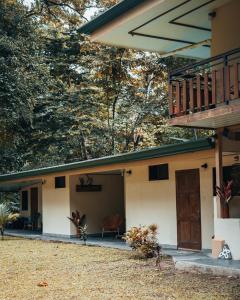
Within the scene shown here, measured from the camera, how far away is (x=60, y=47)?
28.1 m

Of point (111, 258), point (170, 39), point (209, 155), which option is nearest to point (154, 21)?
point (170, 39)

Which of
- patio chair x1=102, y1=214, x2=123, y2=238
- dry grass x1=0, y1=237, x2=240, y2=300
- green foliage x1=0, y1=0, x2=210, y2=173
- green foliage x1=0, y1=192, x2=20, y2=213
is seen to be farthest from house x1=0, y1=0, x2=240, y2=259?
green foliage x1=0, y1=192, x2=20, y2=213

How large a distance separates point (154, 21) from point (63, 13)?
521 inches

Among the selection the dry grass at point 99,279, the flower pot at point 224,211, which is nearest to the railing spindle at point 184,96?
the flower pot at point 224,211

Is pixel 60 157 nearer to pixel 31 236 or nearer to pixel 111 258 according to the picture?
pixel 31 236

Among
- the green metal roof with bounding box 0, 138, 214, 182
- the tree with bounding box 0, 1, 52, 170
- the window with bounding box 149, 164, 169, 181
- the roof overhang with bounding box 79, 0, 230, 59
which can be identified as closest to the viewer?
the roof overhang with bounding box 79, 0, 230, 59

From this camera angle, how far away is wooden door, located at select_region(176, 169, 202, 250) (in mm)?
12992

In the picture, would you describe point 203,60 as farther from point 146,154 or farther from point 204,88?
point 146,154

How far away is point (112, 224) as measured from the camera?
17.7 metres

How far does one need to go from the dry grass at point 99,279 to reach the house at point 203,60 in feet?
5.88

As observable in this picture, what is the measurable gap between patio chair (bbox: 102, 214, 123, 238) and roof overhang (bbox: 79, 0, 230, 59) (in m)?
6.62

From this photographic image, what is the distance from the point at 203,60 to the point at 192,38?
11.0 feet

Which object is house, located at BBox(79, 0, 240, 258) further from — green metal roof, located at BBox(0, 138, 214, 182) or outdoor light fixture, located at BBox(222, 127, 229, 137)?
green metal roof, located at BBox(0, 138, 214, 182)

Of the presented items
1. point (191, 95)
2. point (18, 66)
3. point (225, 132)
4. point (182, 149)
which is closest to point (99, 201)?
point (18, 66)
